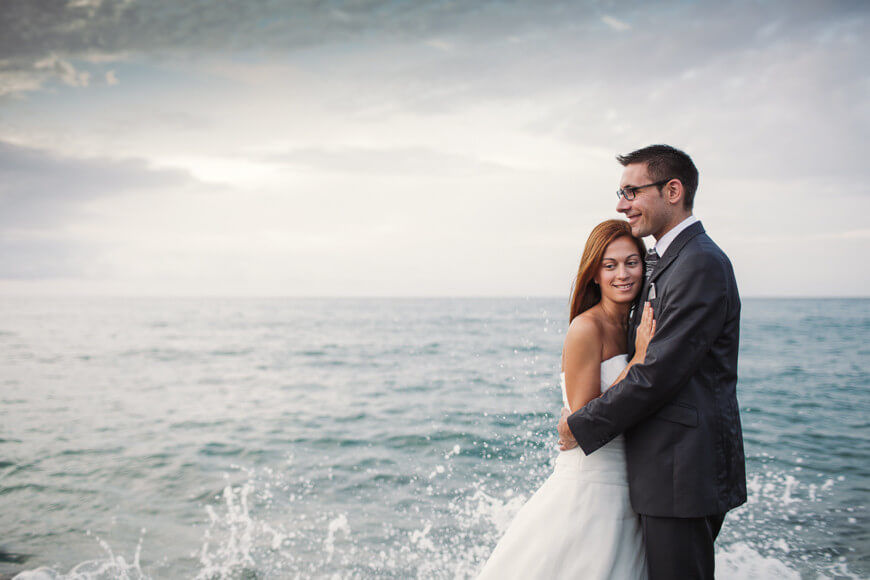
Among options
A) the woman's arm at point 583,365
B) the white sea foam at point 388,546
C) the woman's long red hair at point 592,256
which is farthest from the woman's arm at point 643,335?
the white sea foam at point 388,546

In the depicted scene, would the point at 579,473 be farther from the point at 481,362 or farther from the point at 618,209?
the point at 481,362

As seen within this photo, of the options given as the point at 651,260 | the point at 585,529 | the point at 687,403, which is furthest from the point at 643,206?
the point at 585,529

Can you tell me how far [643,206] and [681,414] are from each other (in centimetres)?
106

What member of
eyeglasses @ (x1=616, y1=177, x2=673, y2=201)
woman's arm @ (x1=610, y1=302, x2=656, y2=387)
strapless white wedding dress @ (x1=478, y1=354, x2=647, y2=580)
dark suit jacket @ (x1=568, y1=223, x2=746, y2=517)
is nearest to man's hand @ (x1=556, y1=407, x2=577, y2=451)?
strapless white wedding dress @ (x1=478, y1=354, x2=647, y2=580)

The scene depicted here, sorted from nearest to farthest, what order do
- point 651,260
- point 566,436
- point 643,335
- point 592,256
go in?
point 643,335
point 566,436
point 651,260
point 592,256

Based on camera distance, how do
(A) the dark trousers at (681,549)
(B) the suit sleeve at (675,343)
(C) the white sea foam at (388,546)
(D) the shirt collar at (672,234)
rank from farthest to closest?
1. (C) the white sea foam at (388,546)
2. (D) the shirt collar at (672,234)
3. (A) the dark trousers at (681,549)
4. (B) the suit sleeve at (675,343)

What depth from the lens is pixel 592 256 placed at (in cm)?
298

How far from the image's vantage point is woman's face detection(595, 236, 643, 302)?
2.92m

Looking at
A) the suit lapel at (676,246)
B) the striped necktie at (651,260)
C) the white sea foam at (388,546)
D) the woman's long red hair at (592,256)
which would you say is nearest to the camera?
the suit lapel at (676,246)

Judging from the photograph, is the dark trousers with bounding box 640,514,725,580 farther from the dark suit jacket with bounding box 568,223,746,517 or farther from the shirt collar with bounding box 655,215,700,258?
the shirt collar with bounding box 655,215,700,258

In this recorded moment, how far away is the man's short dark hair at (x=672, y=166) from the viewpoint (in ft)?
9.07

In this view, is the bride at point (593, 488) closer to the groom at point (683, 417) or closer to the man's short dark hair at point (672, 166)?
the groom at point (683, 417)

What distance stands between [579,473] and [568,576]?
1.59 feet

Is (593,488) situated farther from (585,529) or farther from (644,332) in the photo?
(644,332)
